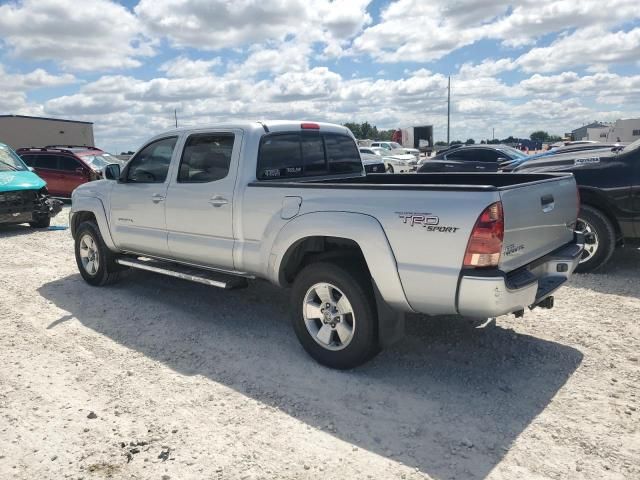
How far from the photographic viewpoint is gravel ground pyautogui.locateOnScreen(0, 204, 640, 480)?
298 cm

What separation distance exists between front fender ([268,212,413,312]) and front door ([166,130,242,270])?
975mm

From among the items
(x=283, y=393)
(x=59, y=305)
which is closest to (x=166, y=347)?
(x=283, y=393)

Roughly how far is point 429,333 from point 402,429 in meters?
1.60

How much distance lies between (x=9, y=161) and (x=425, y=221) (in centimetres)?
1154

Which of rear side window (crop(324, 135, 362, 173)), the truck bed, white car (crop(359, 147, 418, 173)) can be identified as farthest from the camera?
white car (crop(359, 147, 418, 173))

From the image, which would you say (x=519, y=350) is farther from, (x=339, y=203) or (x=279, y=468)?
(x=279, y=468)

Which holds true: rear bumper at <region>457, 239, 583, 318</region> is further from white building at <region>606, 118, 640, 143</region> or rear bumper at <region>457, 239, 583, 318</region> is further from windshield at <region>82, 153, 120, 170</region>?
white building at <region>606, 118, 640, 143</region>

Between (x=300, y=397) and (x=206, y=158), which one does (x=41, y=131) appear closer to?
(x=206, y=158)

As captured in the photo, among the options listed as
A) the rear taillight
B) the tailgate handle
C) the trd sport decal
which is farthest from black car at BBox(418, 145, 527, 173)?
the rear taillight

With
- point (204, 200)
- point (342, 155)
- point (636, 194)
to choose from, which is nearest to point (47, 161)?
point (204, 200)

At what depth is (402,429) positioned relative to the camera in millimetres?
3291

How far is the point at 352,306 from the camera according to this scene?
12.6ft

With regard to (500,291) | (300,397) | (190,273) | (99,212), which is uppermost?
(99,212)

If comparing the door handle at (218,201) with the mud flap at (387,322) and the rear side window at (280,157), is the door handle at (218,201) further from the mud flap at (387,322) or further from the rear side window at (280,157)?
the mud flap at (387,322)
